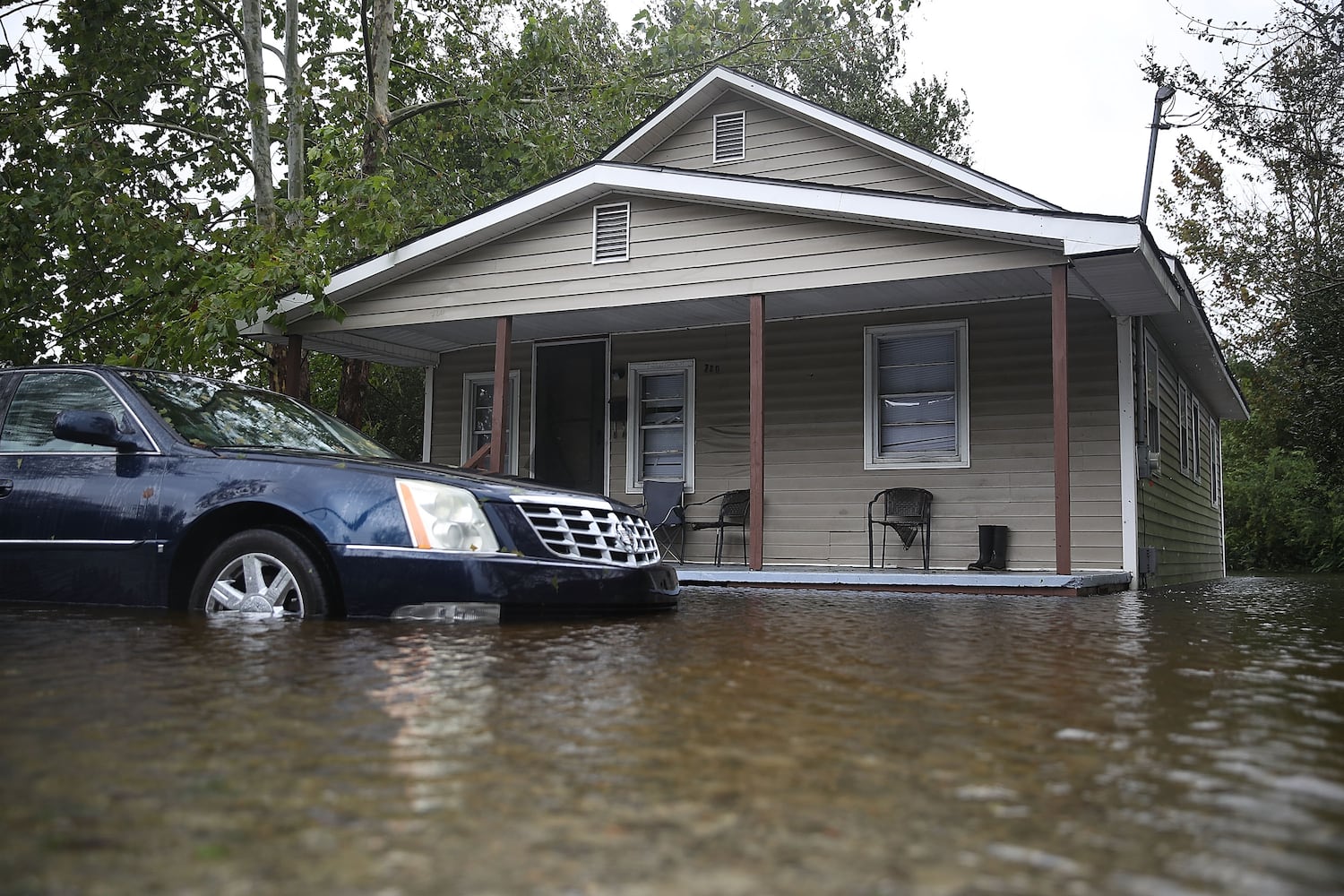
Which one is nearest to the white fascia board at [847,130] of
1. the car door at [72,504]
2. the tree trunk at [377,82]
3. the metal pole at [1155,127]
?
the metal pole at [1155,127]

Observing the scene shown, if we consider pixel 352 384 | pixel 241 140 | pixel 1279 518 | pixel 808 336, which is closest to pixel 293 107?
pixel 241 140

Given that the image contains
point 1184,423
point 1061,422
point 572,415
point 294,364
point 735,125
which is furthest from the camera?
point 1184,423

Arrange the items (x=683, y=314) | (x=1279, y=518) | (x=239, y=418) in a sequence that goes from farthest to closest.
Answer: (x=1279, y=518)
(x=683, y=314)
(x=239, y=418)

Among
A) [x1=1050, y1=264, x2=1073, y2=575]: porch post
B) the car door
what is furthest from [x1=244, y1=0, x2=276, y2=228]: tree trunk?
[x1=1050, y1=264, x2=1073, y2=575]: porch post

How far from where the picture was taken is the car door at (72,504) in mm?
5566

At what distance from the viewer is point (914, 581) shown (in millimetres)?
9281

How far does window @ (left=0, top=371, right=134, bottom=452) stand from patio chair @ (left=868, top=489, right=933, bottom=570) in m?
7.48

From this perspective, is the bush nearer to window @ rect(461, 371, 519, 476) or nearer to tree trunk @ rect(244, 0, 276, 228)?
window @ rect(461, 371, 519, 476)

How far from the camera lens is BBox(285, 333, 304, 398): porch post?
13211 millimetres

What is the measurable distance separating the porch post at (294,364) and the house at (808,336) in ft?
0.65

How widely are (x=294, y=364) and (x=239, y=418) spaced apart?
23.9ft

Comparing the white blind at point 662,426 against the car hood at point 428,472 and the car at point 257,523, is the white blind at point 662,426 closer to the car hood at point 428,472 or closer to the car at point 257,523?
the car at point 257,523

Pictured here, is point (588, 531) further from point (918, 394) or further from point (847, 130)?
point (847, 130)

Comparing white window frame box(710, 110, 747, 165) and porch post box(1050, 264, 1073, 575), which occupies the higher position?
white window frame box(710, 110, 747, 165)
